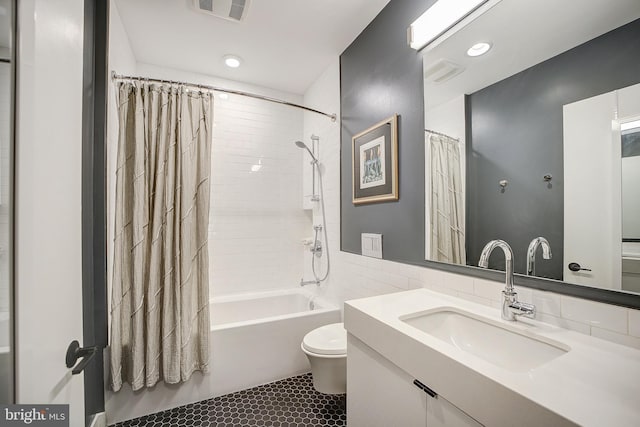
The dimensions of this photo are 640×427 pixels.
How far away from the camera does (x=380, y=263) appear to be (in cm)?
185

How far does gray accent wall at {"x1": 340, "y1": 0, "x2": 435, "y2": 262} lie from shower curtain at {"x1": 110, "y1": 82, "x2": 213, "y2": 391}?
1.15 m

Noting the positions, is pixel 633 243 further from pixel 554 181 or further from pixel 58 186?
pixel 58 186

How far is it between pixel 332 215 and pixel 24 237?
2027 mm

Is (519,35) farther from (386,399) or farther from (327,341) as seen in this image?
(327,341)

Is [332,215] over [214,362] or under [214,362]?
over

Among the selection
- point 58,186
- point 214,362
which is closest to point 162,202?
point 58,186

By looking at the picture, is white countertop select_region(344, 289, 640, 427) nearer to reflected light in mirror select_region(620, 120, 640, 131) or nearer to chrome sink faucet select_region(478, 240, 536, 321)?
chrome sink faucet select_region(478, 240, 536, 321)

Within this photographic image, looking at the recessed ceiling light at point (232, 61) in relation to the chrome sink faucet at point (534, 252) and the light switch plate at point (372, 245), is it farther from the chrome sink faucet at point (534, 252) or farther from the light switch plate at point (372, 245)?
the chrome sink faucet at point (534, 252)

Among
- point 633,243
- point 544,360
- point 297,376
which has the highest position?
point 633,243

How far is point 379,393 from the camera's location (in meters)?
0.99

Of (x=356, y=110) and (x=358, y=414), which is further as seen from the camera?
(x=356, y=110)

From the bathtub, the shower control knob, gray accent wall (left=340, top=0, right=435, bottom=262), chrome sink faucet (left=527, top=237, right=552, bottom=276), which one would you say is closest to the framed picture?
gray accent wall (left=340, top=0, right=435, bottom=262)

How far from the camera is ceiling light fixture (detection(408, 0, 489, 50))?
1268mm

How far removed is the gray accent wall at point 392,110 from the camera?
1.58m
